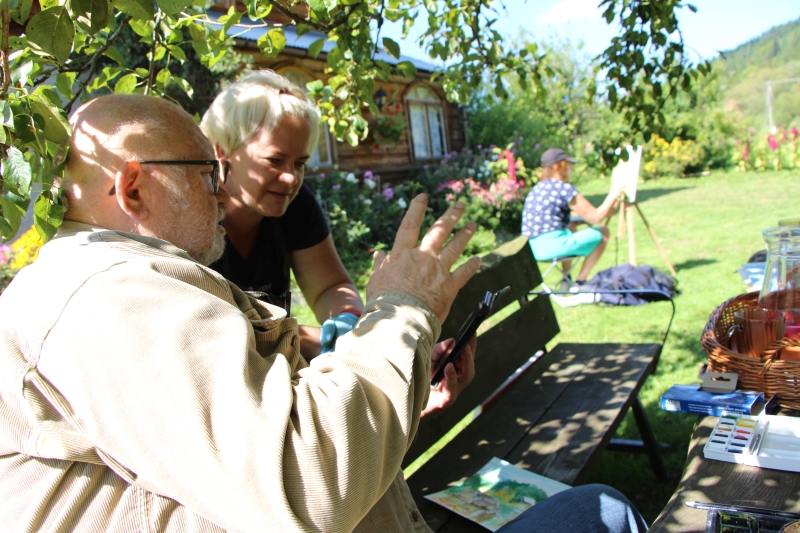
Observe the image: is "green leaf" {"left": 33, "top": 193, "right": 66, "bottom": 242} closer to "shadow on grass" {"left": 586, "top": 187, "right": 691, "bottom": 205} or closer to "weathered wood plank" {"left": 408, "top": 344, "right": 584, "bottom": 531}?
"weathered wood plank" {"left": 408, "top": 344, "right": 584, "bottom": 531}

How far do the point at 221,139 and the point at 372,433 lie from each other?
1.69 m

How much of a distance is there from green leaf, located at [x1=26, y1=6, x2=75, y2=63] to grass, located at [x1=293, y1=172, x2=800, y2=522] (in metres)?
2.77

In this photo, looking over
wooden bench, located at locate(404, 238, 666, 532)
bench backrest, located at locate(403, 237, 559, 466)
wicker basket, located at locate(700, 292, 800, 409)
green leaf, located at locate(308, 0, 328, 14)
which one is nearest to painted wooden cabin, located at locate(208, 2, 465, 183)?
bench backrest, located at locate(403, 237, 559, 466)

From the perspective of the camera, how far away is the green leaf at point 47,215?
46.0 inches

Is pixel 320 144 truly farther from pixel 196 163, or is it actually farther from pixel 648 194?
pixel 196 163

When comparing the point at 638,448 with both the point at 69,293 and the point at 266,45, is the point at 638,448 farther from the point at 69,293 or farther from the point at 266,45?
the point at 69,293

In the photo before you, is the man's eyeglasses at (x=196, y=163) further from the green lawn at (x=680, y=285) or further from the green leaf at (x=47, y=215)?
the green lawn at (x=680, y=285)

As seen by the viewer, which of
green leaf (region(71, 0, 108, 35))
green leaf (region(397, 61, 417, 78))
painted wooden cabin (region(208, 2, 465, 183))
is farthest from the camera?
painted wooden cabin (region(208, 2, 465, 183))

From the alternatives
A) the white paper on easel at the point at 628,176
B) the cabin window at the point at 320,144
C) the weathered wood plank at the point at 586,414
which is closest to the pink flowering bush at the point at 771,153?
the white paper on easel at the point at 628,176

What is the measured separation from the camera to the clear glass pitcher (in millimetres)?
1768

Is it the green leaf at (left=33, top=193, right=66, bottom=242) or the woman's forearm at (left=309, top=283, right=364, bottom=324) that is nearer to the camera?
the green leaf at (left=33, top=193, right=66, bottom=242)

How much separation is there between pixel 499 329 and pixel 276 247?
1.03 m

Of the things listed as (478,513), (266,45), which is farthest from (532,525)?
Result: (266,45)

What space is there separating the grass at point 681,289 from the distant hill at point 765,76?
6.57 feet
